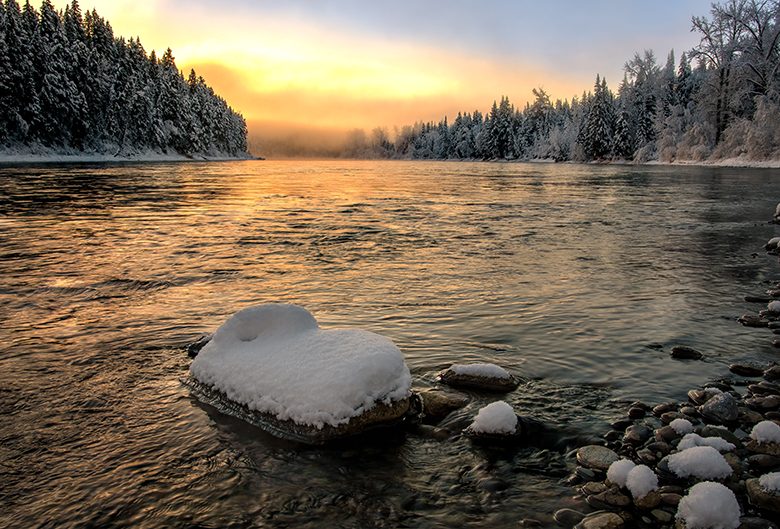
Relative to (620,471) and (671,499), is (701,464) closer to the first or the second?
(671,499)

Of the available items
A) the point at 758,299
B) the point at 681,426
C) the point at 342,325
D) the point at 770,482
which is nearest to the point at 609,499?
the point at 770,482

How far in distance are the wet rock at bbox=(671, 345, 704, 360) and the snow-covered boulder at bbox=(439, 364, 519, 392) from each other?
216 cm

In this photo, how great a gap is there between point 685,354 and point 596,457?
2913 mm

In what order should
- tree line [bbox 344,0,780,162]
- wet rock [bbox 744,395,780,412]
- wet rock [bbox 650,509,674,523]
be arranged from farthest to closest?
tree line [bbox 344,0,780,162] < wet rock [bbox 744,395,780,412] < wet rock [bbox 650,509,674,523]

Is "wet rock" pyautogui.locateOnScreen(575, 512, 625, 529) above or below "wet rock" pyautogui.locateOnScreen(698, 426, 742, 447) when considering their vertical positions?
below

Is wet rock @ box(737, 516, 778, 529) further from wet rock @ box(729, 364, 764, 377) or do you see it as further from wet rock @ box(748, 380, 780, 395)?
wet rock @ box(729, 364, 764, 377)

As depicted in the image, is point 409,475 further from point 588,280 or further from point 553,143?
point 553,143

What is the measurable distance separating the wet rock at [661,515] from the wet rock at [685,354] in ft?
10.6

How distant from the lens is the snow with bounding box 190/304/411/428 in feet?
15.3

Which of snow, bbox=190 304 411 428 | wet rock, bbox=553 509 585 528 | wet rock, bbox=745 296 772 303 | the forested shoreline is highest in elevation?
the forested shoreline

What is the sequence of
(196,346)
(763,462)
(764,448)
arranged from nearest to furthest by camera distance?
(763,462)
(764,448)
(196,346)

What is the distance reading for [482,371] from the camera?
560 centimetres

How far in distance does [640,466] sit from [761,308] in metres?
6.02

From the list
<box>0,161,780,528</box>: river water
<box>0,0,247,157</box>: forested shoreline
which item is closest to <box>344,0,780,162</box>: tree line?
<box>0,161,780,528</box>: river water
